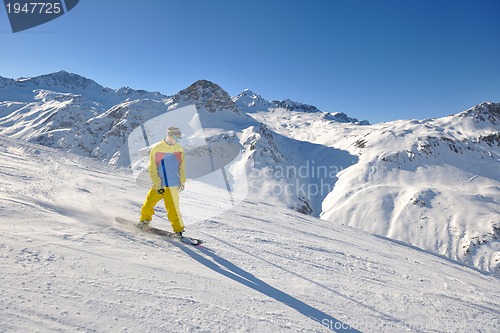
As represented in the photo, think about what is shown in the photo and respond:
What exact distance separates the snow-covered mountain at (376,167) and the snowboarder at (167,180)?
4815 centimetres

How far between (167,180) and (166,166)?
297 mm

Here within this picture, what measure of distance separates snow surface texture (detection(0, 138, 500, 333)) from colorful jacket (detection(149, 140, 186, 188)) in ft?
3.52

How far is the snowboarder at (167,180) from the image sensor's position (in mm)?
5379

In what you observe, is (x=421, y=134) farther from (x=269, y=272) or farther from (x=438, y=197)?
(x=269, y=272)

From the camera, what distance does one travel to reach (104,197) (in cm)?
715

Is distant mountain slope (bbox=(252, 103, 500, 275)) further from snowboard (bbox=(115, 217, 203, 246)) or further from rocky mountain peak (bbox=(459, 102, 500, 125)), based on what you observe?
snowboard (bbox=(115, 217, 203, 246))

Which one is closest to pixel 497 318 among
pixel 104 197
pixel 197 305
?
pixel 197 305

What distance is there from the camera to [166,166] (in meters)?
5.62

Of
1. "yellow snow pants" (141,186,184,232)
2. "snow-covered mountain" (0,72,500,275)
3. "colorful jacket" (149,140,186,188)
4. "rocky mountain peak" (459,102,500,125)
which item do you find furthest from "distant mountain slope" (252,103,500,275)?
"yellow snow pants" (141,186,184,232)

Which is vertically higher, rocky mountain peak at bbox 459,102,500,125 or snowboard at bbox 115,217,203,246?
rocky mountain peak at bbox 459,102,500,125

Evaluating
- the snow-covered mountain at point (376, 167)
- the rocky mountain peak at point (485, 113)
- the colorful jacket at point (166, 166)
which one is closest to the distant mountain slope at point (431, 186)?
the snow-covered mountain at point (376, 167)

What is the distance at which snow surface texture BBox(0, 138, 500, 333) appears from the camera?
2465 mm

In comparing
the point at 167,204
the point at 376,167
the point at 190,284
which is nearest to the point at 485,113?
the point at 376,167

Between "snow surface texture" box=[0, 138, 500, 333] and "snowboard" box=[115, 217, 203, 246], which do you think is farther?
"snowboard" box=[115, 217, 203, 246]
